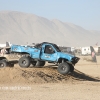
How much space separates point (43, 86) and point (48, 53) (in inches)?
203

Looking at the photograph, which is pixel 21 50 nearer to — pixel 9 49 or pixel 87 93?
pixel 9 49

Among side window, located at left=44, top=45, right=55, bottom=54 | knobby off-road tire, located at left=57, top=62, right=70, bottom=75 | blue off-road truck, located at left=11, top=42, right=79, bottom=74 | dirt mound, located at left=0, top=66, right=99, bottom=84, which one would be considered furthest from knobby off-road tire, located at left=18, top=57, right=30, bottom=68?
knobby off-road tire, located at left=57, top=62, right=70, bottom=75

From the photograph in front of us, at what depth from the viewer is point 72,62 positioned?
19.9m

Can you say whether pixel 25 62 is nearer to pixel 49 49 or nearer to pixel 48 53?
pixel 48 53

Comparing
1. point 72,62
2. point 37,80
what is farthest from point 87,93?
point 72,62

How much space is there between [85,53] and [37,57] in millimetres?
60056

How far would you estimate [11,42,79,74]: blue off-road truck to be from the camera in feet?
65.2

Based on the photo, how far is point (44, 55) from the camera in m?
20.3

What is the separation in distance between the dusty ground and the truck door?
856 mm

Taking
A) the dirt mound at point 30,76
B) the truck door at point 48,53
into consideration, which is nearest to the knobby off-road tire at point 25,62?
the truck door at point 48,53

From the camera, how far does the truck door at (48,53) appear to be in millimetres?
20125

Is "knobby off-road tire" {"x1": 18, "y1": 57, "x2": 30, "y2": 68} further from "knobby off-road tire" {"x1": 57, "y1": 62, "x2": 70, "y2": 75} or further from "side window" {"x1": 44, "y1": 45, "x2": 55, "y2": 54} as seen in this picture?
"knobby off-road tire" {"x1": 57, "y1": 62, "x2": 70, "y2": 75}

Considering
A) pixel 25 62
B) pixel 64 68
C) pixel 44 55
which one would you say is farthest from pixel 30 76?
pixel 44 55

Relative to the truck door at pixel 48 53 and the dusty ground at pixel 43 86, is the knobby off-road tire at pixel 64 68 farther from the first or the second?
the truck door at pixel 48 53
